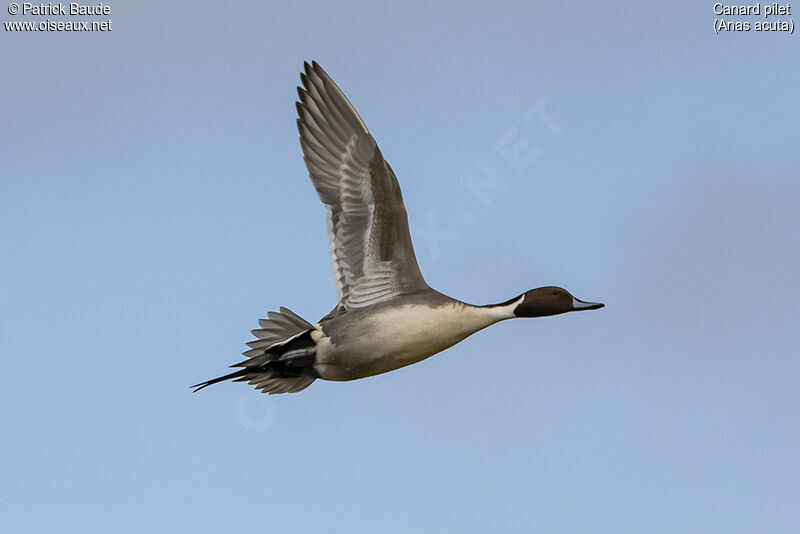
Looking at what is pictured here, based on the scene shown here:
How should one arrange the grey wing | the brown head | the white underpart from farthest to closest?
the brown head, the grey wing, the white underpart

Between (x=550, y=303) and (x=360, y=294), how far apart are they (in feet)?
4.62

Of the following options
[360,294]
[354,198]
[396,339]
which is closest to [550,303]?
[396,339]

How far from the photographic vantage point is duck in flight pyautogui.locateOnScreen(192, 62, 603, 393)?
8281 millimetres

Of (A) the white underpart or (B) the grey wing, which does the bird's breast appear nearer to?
(A) the white underpart

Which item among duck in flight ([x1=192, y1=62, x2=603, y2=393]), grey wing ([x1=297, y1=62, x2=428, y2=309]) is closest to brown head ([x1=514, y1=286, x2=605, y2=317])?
duck in flight ([x1=192, y1=62, x2=603, y2=393])

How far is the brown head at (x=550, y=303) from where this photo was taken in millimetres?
8656

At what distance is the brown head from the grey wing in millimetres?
792

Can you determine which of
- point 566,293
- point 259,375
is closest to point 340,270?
point 259,375

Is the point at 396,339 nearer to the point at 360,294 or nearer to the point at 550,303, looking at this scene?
the point at 360,294

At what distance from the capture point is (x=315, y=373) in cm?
843

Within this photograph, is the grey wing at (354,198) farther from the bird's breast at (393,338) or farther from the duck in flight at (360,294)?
the bird's breast at (393,338)

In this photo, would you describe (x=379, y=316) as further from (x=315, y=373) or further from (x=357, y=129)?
(x=357, y=129)

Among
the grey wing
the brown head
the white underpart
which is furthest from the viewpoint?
the brown head

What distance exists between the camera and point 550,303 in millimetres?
8688
